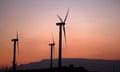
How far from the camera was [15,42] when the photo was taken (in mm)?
72312

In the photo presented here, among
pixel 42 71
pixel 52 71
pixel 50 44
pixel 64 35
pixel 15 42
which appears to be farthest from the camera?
pixel 50 44

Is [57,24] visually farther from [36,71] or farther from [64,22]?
[36,71]

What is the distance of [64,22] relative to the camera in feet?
182

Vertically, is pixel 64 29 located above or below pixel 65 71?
above

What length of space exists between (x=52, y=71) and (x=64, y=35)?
8.58 meters

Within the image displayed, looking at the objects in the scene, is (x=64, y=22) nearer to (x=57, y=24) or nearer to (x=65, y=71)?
(x=57, y=24)

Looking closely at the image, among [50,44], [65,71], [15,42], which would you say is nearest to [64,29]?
[65,71]

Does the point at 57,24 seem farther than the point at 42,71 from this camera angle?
No

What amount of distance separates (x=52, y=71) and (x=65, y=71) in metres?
3.42

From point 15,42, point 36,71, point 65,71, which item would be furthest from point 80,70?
point 15,42

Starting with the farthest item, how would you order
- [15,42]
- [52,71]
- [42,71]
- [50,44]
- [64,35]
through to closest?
[50,44] → [15,42] → [42,71] → [52,71] → [64,35]

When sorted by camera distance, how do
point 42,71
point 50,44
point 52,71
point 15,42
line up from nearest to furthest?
point 52,71
point 42,71
point 15,42
point 50,44

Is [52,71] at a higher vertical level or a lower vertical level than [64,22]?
lower

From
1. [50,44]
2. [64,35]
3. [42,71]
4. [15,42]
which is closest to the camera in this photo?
[64,35]
